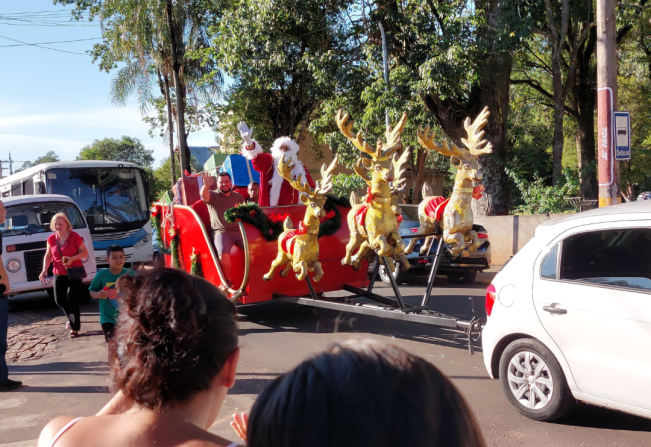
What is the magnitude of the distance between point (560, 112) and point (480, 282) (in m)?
6.48

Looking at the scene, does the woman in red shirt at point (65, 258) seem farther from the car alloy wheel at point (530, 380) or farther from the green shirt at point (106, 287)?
the car alloy wheel at point (530, 380)

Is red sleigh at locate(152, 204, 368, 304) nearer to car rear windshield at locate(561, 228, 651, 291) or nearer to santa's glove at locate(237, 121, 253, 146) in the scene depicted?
santa's glove at locate(237, 121, 253, 146)

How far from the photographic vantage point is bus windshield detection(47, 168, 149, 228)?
13609mm

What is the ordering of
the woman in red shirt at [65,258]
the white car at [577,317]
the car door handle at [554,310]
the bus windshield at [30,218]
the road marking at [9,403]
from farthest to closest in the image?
1. the bus windshield at [30,218]
2. the woman in red shirt at [65,258]
3. the road marking at [9,403]
4. the car door handle at [554,310]
5. the white car at [577,317]

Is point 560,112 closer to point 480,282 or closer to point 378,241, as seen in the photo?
point 480,282

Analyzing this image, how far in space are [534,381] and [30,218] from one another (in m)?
9.45

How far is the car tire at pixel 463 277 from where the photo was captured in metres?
10.8

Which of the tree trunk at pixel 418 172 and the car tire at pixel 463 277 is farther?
the tree trunk at pixel 418 172

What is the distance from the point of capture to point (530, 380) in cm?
421

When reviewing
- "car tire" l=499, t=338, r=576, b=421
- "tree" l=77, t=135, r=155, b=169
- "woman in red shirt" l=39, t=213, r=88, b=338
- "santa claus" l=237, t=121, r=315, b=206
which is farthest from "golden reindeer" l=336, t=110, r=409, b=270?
"tree" l=77, t=135, r=155, b=169

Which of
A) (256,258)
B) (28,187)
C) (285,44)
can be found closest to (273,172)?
(256,258)

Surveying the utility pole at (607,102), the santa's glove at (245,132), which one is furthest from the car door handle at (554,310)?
the santa's glove at (245,132)

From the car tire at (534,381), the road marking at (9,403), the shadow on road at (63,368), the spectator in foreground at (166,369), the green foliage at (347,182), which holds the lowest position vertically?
the shadow on road at (63,368)

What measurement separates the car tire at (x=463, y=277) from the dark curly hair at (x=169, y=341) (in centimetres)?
978
